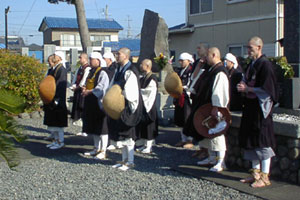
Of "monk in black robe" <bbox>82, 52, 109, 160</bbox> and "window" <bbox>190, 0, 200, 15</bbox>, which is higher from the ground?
"window" <bbox>190, 0, 200, 15</bbox>

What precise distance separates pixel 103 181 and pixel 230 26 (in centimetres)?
1191

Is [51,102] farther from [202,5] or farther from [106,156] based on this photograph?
[202,5]

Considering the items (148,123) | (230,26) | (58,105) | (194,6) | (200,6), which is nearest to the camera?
(148,123)

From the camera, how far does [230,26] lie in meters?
15.9

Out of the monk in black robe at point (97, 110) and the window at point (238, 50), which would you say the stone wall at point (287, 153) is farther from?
the window at point (238, 50)

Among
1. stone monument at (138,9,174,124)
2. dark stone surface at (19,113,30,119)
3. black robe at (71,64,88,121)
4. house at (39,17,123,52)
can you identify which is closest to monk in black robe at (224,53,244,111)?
black robe at (71,64,88,121)

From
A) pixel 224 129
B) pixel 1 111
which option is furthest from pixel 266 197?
pixel 1 111

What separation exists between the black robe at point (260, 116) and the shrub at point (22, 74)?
8.13 m

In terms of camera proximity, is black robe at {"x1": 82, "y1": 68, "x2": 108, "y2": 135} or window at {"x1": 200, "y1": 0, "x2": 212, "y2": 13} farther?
window at {"x1": 200, "y1": 0, "x2": 212, "y2": 13}

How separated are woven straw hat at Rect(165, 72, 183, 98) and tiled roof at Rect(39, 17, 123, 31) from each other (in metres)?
38.9

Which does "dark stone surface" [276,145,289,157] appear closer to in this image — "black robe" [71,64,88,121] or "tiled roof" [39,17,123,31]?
"black robe" [71,64,88,121]

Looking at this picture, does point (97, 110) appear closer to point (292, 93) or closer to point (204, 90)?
point (204, 90)

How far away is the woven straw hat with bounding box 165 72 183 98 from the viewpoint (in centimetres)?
695

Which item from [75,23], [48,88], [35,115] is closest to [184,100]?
[48,88]
